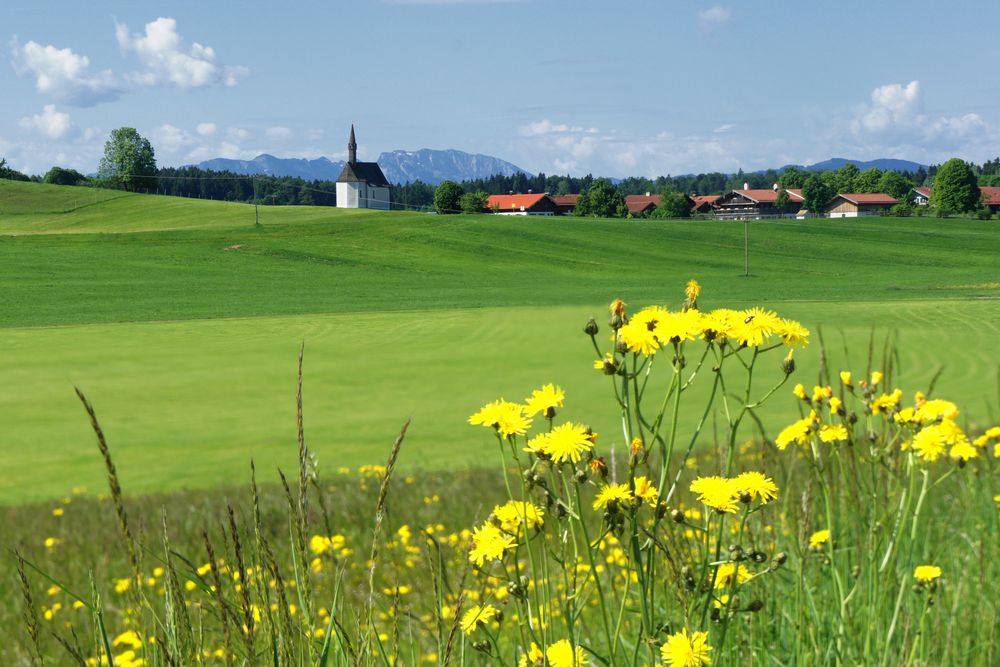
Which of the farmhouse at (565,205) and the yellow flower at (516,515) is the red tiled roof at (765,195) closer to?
the farmhouse at (565,205)

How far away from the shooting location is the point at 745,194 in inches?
5664

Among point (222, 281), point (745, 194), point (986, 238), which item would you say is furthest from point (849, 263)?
point (745, 194)

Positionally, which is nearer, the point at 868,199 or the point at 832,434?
the point at 832,434

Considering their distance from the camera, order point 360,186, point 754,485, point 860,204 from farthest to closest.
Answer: point 360,186 → point 860,204 → point 754,485

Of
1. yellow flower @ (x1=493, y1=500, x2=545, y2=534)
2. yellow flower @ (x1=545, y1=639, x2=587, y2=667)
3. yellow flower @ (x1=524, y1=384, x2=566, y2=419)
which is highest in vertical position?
yellow flower @ (x1=524, y1=384, x2=566, y2=419)

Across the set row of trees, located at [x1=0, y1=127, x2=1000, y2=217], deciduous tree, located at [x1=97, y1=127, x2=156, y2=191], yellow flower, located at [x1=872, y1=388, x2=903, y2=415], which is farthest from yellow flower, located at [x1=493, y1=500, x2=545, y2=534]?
deciduous tree, located at [x1=97, y1=127, x2=156, y2=191]

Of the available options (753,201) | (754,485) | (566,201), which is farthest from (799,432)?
(566,201)

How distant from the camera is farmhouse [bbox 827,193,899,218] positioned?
124m

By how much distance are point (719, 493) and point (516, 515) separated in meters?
0.37

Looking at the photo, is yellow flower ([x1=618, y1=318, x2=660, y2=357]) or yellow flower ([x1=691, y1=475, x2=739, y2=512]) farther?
yellow flower ([x1=618, y1=318, x2=660, y2=357])

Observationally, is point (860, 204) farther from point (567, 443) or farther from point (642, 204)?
point (567, 443)

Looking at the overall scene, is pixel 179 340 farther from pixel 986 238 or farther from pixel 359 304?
pixel 986 238

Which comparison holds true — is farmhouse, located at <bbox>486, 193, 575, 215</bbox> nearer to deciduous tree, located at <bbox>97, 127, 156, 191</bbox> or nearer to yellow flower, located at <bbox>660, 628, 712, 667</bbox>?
deciduous tree, located at <bbox>97, 127, 156, 191</bbox>

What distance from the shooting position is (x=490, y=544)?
1624 mm
